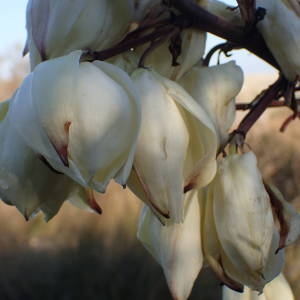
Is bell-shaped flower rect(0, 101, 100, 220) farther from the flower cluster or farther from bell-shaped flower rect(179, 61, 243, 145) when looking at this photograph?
bell-shaped flower rect(179, 61, 243, 145)

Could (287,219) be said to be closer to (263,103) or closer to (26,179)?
(263,103)

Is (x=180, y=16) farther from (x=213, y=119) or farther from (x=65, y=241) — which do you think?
(x=65, y=241)

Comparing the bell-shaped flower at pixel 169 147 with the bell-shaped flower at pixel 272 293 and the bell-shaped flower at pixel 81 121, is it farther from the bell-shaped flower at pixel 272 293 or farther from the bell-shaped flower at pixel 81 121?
the bell-shaped flower at pixel 272 293

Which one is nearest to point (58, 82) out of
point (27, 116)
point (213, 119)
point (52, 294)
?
point (27, 116)

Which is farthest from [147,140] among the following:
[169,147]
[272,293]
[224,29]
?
Answer: [272,293]

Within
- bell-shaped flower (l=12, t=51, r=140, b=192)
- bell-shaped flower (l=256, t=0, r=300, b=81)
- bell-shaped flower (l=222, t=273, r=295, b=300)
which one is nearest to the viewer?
bell-shaped flower (l=12, t=51, r=140, b=192)

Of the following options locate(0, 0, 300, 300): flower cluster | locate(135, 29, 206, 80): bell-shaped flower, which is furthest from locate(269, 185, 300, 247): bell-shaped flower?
locate(135, 29, 206, 80): bell-shaped flower

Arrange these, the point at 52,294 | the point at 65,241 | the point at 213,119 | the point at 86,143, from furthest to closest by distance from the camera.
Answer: the point at 65,241
the point at 52,294
the point at 213,119
the point at 86,143
